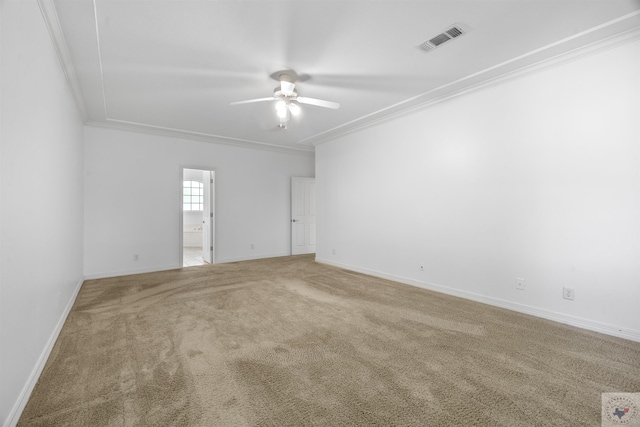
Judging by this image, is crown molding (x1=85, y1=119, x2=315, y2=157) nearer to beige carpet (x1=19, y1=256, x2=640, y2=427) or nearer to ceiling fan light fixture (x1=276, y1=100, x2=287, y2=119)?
ceiling fan light fixture (x1=276, y1=100, x2=287, y2=119)

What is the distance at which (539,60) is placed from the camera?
10.5 feet

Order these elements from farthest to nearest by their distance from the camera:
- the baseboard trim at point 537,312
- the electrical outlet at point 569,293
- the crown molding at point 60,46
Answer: the electrical outlet at point 569,293 → the baseboard trim at point 537,312 → the crown molding at point 60,46

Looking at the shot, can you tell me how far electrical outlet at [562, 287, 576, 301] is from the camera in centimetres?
306

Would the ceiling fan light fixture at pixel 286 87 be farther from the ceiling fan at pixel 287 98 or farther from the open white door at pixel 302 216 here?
the open white door at pixel 302 216

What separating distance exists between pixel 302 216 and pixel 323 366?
5.87m

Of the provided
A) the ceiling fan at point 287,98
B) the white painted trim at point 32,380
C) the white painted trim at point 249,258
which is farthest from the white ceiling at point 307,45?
the white painted trim at point 249,258

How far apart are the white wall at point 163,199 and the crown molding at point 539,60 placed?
3.59 meters

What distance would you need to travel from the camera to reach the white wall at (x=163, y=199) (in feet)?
17.5

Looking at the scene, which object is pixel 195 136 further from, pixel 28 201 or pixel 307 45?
pixel 28 201

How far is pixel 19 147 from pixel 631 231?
4.85m

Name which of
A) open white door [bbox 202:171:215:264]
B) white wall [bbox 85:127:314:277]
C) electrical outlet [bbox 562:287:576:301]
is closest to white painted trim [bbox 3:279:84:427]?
white wall [bbox 85:127:314:277]

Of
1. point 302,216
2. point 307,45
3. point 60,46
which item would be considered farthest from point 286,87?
point 302,216

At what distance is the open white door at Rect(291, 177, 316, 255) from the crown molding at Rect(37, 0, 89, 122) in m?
4.70

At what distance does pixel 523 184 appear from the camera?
3432 millimetres
